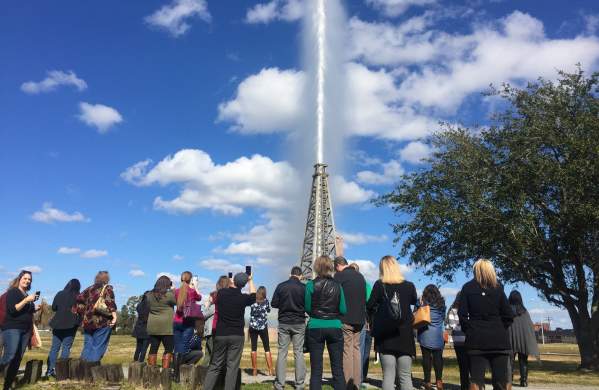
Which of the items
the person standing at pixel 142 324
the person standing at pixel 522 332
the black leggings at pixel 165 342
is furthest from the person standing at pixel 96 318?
the person standing at pixel 522 332

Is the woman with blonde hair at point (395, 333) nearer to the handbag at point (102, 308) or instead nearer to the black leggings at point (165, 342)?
the black leggings at point (165, 342)

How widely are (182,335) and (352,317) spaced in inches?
152

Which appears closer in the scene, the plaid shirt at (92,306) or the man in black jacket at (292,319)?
the man in black jacket at (292,319)

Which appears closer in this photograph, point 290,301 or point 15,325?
point 15,325

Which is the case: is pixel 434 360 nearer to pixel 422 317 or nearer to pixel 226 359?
pixel 422 317

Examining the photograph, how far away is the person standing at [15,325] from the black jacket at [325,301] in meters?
4.76

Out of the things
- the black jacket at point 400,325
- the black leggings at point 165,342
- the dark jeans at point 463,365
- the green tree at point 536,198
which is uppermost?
the green tree at point 536,198

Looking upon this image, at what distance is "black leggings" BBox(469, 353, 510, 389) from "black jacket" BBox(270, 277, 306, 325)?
3194 millimetres

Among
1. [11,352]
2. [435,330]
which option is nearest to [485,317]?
[435,330]

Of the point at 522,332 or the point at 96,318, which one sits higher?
the point at 96,318

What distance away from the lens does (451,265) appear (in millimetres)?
21453

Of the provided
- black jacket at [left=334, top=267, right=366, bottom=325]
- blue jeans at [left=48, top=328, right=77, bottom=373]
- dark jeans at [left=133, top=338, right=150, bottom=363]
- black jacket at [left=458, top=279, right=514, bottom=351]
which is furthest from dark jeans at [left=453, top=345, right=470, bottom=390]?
blue jeans at [left=48, top=328, right=77, bottom=373]

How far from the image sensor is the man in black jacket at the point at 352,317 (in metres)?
7.93

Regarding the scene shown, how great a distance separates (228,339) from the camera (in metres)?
7.45
